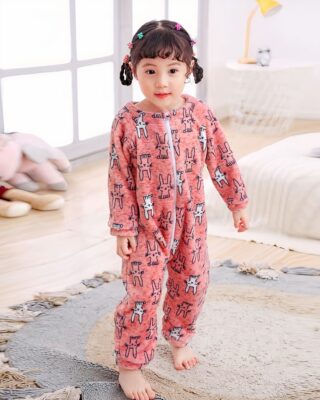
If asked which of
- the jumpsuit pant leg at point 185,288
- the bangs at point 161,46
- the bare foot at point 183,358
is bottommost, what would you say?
the bare foot at point 183,358

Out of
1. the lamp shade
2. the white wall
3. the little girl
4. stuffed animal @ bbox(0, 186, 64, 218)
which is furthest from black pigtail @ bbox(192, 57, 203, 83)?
the white wall

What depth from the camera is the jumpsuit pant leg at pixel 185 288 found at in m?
1.57

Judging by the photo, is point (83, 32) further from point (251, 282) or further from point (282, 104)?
point (251, 282)

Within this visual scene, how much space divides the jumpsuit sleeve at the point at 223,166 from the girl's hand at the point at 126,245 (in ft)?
0.85

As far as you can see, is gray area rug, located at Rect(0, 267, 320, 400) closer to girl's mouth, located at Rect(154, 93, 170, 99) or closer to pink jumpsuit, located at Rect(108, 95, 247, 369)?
pink jumpsuit, located at Rect(108, 95, 247, 369)

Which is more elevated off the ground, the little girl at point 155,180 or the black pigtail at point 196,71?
the black pigtail at point 196,71

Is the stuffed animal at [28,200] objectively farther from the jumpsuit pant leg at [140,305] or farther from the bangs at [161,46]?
the bangs at [161,46]

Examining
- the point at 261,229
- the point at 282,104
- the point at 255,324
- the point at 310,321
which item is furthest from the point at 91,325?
the point at 282,104

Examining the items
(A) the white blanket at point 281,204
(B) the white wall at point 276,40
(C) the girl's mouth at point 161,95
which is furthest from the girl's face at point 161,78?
(B) the white wall at point 276,40

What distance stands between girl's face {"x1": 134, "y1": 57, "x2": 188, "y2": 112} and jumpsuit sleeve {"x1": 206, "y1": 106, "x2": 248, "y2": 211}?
0.12 meters

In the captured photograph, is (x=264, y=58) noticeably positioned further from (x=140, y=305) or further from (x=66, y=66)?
(x=140, y=305)

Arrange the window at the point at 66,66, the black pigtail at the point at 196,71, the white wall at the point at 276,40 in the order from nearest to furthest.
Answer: the black pigtail at the point at 196,71 < the window at the point at 66,66 < the white wall at the point at 276,40

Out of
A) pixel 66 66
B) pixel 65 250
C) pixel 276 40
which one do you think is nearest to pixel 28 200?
pixel 65 250

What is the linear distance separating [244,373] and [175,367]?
0.16m
